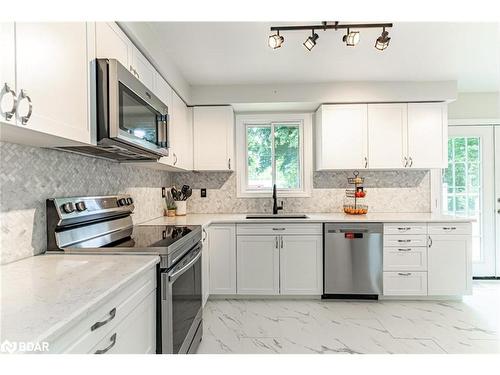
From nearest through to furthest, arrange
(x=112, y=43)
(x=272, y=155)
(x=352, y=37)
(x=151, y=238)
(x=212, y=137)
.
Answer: (x=112, y=43), (x=151, y=238), (x=352, y=37), (x=212, y=137), (x=272, y=155)

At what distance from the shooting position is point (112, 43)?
1.72 meters

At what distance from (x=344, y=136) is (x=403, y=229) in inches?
45.3

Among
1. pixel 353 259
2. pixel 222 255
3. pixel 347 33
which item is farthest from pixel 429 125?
pixel 222 255

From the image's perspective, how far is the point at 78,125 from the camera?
1.39m

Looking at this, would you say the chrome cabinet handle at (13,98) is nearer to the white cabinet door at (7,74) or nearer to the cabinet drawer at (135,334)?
the white cabinet door at (7,74)

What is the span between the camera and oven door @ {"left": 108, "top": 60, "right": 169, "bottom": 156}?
1.54 meters

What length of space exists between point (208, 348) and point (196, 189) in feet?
6.69

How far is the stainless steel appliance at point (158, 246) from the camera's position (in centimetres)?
160

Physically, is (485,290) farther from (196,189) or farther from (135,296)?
(135,296)

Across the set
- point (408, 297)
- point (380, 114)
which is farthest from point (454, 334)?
point (380, 114)

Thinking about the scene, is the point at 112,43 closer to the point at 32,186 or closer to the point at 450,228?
the point at 32,186

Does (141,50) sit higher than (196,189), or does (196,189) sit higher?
(141,50)

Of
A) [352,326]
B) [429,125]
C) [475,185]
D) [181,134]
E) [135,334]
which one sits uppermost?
[429,125]
